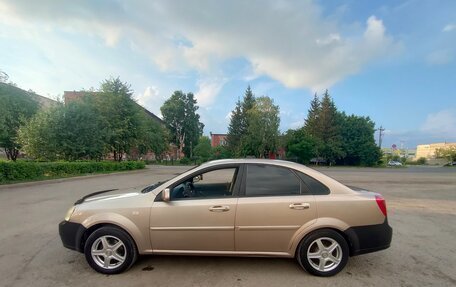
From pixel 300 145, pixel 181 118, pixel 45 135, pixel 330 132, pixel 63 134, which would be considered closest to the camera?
pixel 45 135

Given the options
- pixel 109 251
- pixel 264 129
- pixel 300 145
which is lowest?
pixel 109 251

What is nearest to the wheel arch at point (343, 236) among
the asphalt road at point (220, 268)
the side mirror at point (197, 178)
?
the asphalt road at point (220, 268)

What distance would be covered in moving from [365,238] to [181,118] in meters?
62.1

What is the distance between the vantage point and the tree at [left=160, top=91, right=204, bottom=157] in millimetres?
63188

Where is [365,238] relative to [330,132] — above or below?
below

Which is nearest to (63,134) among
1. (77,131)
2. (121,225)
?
(77,131)

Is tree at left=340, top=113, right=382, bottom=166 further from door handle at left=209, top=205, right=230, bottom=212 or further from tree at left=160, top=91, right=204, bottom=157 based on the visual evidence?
door handle at left=209, top=205, right=230, bottom=212

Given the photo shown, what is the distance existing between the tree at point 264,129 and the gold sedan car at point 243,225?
43.4m

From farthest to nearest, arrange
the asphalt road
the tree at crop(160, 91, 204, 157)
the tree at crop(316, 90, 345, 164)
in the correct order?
the tree at crop(160, 91, 204, 157), the tree at crop(316, 90, 345, 164), the asphalt road

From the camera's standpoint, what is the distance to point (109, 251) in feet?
11.9

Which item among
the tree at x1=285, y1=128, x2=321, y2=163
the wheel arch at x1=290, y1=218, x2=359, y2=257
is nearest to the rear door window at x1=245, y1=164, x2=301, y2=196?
the wheel arch at x1=290, y1=218, x2=359, y2=257

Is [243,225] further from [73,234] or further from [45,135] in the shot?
[45,135]

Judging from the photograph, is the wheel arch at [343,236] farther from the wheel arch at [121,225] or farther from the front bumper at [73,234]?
the front bumper at [73,234]

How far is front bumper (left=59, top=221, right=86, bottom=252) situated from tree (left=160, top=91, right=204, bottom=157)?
199 ft
